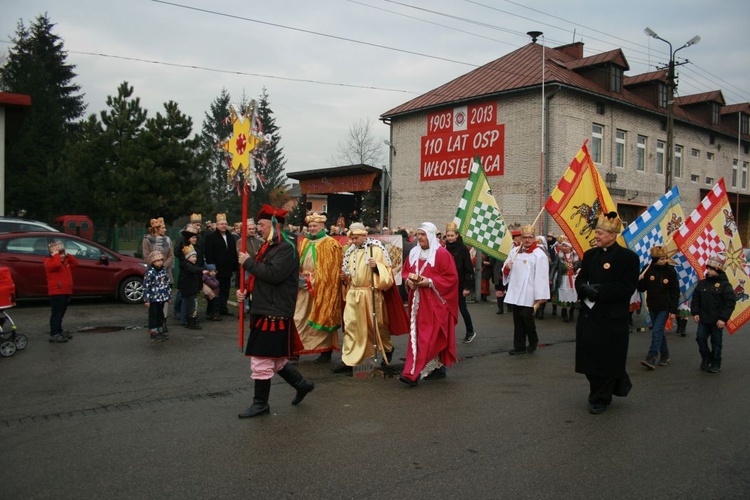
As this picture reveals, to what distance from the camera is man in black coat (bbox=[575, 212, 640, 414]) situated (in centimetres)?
618

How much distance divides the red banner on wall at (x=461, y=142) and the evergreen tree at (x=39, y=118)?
63.5ft

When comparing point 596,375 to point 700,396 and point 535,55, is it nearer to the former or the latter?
point 700,396

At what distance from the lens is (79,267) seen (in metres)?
12.8

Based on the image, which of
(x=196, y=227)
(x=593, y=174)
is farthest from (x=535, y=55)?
(x=196, y=227)

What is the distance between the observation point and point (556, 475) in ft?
14.8

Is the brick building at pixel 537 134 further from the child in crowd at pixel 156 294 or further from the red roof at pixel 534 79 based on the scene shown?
the child in crowd at pixel 156 294

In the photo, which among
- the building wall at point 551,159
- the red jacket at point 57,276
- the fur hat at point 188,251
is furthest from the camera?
the building wall at point 551,159

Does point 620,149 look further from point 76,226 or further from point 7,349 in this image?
point 7,349

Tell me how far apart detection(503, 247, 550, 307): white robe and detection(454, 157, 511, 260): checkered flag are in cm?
381

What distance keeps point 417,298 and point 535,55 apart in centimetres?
2505

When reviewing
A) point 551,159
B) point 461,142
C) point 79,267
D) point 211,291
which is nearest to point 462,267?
point 211,291

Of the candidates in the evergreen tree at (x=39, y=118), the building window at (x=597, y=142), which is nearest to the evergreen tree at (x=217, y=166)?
the evergreen tree at (x=39, y=118)

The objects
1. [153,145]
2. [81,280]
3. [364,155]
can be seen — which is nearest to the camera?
[81,280]

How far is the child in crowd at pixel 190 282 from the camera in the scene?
10.6 m
